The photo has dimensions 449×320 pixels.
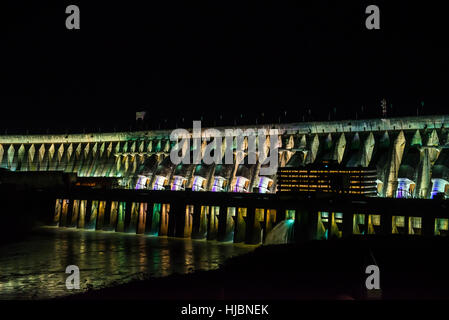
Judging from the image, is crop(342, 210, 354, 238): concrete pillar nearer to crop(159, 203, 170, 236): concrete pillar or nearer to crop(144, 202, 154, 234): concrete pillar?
crop(159, 203, 170, 236): concrete pillar

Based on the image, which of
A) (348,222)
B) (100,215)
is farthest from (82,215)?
(348,222)

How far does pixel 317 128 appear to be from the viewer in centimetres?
7988

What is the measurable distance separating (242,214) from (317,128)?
1215 inches

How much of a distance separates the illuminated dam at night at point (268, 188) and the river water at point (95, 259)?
3.71m

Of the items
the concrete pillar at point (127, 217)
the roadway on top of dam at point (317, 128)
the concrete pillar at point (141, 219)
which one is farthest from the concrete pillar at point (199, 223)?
the roadway on top of dam at point (317, 128)

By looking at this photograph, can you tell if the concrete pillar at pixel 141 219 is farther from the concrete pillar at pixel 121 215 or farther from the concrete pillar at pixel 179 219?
the concrete pillar at pixel 179 219

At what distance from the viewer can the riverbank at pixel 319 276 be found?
21.5 metres

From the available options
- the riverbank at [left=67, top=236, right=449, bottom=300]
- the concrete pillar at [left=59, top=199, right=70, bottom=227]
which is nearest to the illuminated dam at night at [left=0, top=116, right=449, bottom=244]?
the concrete pillar at [left=59, top=199, right=70, bottom=227]

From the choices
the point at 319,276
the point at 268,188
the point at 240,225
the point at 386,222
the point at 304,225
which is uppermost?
the point at 268,188

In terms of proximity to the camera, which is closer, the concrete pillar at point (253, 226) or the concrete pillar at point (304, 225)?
the concrete pillar at point (304, 225)

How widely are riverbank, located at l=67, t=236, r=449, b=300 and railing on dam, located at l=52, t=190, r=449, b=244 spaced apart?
10.3 meters

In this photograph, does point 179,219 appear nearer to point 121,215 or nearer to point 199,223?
point 199,223
